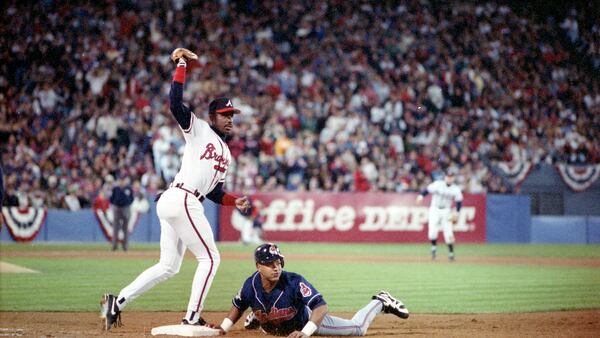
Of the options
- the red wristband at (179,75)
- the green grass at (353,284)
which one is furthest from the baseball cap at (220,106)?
the green grass at (353,284)

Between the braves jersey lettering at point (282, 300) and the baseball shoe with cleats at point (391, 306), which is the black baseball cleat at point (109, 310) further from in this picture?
the baseball shoe with cleats at point (391, 306)

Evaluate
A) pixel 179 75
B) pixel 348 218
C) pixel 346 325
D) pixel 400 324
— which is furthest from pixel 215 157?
pixel 348 218

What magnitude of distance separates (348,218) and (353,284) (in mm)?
13317

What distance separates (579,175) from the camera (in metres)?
30.1

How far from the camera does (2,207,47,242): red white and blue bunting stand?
2590 centimetres

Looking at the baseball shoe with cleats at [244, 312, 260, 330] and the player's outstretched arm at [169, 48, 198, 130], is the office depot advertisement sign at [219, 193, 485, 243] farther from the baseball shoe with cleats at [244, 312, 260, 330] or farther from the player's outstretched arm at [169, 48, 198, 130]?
the player's outstretched arm at [169, 48, 198, 130]

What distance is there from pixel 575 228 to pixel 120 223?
1476 centimetres

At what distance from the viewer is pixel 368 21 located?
110 ft

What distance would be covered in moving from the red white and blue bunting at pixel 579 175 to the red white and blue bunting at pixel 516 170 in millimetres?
1053

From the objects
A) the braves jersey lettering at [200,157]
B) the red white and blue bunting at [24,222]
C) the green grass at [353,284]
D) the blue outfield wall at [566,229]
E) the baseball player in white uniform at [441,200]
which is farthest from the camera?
the blue outfield wall at [566,229]

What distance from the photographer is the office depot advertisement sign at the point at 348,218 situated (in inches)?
1107

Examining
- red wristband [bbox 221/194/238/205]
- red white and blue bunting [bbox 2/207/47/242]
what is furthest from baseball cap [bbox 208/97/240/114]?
red white and blue bunting [bbox 2/207/47/242]

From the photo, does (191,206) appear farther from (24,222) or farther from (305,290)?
(24,222)

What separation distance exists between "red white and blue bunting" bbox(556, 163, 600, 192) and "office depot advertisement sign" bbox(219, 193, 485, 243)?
3272mm
